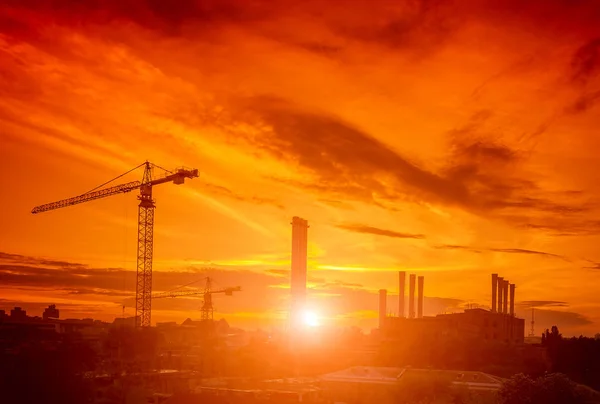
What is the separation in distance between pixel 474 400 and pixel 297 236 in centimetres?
3966

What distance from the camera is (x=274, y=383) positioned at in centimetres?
4141

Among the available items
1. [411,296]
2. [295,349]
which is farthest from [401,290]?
[295,349]

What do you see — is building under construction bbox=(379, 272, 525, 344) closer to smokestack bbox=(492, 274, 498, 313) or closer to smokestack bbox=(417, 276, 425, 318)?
smokestack bbox=(492, 274, 498, 313)

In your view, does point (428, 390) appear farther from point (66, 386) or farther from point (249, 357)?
point (249, 357)

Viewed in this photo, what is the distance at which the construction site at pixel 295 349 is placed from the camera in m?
40.9

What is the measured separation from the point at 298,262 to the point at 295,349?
9.75 metres

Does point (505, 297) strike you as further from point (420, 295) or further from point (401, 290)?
point (401, 290)

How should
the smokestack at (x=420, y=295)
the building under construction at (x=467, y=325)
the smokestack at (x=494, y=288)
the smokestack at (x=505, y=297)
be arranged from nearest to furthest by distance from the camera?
the building under construction at (x=467, y=325)
the smokestack at (x=494, y=288)
the smokestack at (x=505, y=297)
the smokestack at (x=420, y=295)

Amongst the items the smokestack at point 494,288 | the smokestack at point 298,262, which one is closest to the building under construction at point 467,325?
the smokestack at point 494,288

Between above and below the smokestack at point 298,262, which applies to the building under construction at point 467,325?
below

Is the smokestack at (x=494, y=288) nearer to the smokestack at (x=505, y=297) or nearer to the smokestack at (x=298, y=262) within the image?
the smokestack at (x=505, y=297)

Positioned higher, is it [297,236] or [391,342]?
[297,236]

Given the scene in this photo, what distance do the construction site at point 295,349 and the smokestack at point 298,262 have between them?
4.2 inches

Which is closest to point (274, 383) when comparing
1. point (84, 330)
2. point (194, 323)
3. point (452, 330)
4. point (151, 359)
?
point (151, 359)
